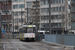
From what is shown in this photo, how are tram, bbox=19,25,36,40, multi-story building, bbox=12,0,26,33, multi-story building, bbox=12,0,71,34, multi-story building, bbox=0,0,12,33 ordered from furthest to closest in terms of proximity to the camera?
multi-story building, bbox=0,0,12,33 → multi-story building, bbox=12,0,26,33 → multi-story building, bbox=12,0,71,34 → tram, bbox=19,25,36,40

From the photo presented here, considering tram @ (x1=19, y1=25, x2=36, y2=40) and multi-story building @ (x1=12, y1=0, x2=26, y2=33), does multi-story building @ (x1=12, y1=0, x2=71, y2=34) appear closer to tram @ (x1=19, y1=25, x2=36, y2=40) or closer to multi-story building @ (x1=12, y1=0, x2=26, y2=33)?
multi-story building @ (x1=12, y1=0, x2=26, y2=33)

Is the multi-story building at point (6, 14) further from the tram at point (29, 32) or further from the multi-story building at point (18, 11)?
the tram at point (29, 32)

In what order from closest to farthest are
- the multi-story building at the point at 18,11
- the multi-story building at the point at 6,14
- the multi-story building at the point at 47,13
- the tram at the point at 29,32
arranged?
the tram at the point at 29,32, the multi-story building at the point at 47,13, the multi-story building at the point at 18,11, the multi-story building at the point at 6,14

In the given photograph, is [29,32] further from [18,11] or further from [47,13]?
[18,11]

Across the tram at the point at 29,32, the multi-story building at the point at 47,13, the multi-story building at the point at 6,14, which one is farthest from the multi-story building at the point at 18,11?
the tram at the point at 29,32

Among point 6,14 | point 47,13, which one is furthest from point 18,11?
point 47,13

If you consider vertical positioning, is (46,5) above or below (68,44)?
above

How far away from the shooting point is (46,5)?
8038 cm

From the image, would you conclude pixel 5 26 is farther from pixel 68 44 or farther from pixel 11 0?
pixel 68 44

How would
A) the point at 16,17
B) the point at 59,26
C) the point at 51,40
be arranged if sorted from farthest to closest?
the point at 16,17, the point at 59,26, the point at 51,40

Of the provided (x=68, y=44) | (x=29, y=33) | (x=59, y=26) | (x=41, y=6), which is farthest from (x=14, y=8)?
(x=68, y=44)

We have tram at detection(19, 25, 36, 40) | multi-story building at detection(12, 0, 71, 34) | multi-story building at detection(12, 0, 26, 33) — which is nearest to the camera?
tram at detection(19, 25, 36, 40)

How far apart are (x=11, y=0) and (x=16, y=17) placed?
8.05 meters

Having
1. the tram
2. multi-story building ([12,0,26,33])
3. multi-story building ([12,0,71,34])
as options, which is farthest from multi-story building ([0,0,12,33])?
the tram
